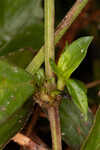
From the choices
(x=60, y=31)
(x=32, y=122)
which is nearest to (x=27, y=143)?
(x=32, y=122)

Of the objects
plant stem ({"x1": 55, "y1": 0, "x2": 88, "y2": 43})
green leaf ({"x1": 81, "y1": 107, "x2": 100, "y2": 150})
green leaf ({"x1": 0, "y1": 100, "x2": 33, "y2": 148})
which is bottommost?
green leaf ({"x1": 81, "y1": 107, "x2": 100, "y2": 150})

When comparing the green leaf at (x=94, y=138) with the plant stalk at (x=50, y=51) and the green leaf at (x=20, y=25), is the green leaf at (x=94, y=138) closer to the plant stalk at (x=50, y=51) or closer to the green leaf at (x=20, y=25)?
the plant stalk at (x=50, y=51)

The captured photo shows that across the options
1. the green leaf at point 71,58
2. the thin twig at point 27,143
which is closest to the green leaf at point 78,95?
the green leaf at point 71,58

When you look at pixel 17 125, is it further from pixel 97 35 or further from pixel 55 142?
pixel 97 35

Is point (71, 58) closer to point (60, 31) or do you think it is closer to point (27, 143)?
point (60, 31)

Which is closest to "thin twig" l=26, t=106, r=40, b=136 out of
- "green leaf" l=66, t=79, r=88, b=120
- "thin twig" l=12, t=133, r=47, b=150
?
"thin twig" l=12, t=133, r=47, b=150

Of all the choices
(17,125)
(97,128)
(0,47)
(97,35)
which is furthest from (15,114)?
(97,35)

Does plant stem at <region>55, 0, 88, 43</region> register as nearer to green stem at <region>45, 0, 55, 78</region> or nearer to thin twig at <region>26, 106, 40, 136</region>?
green stem at <region>45, 0, 55, 78</region>
